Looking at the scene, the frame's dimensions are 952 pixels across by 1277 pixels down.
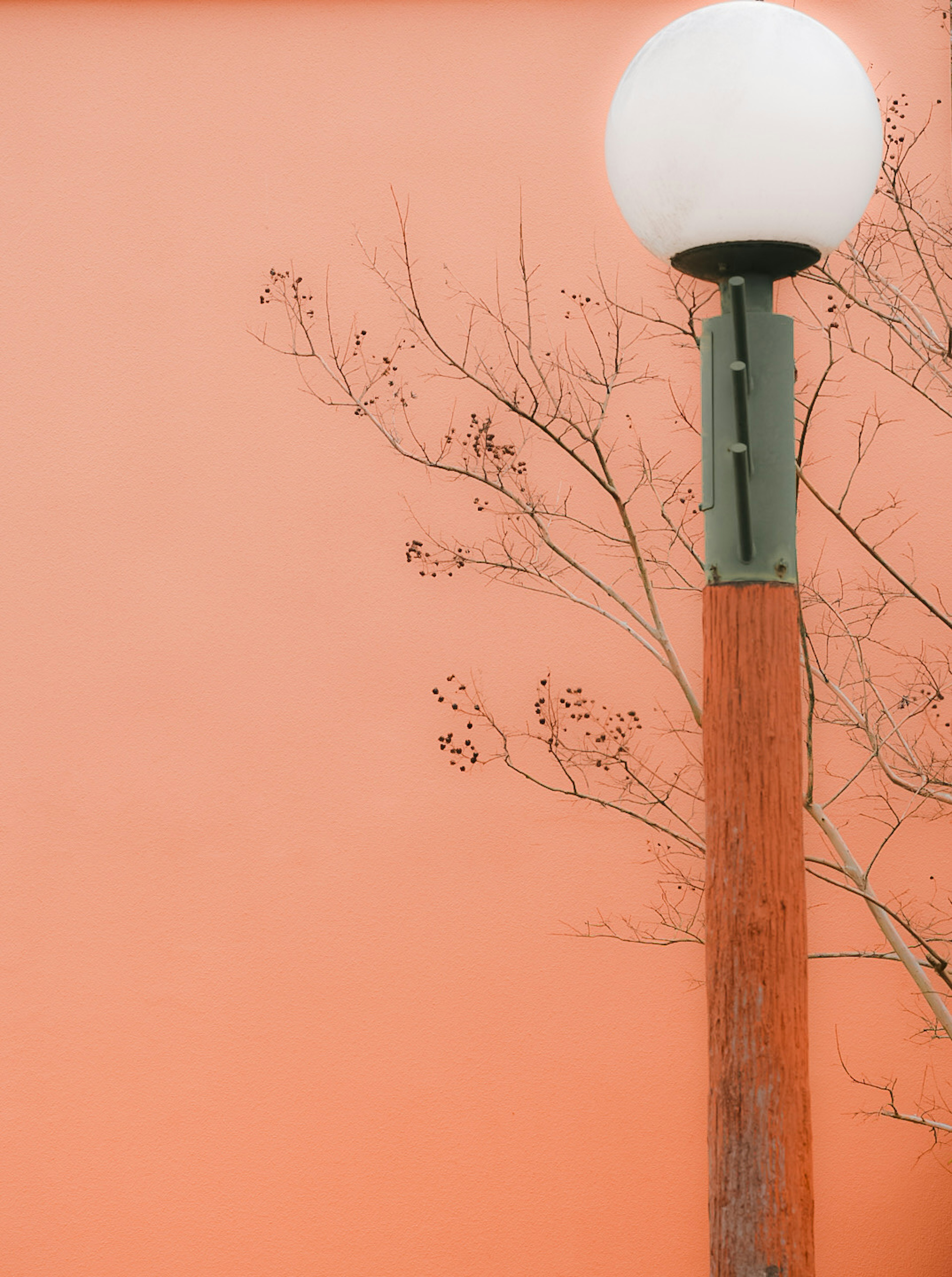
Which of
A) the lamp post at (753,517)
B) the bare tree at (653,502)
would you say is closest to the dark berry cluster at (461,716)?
the bare tree at (653,502)

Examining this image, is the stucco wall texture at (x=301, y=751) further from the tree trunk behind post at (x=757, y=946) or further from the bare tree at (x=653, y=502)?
the tree trunk behind post at (x=757, y=946)

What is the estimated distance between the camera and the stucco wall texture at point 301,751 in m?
3.17

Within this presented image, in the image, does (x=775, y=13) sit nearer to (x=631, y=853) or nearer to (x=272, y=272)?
(x=272, y=272)

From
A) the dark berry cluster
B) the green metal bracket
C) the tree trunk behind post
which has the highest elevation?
the dark berry cluster

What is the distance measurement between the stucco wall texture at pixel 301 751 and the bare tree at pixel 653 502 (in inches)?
3.2

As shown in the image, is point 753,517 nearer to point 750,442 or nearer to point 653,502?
point 750,442

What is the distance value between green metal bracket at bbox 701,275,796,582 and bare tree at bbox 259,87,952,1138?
165cm

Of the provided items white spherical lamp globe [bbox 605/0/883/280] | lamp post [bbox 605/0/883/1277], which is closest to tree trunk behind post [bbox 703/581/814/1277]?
lamp post [bbox 605/0/883/1277]

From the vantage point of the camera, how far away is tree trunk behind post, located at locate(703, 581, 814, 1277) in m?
1.37

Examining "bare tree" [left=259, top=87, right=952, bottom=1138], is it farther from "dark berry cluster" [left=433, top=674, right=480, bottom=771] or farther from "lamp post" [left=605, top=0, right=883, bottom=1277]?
"lamp post" [left=605, top=0, right=883, bottom=1277]

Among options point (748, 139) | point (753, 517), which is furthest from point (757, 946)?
point (748, 139)

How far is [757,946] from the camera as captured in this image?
1.39m

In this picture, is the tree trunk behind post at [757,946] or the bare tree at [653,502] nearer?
the tree trunk behind post at [757,946]

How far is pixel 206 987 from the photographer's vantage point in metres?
3.26
